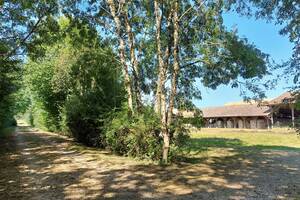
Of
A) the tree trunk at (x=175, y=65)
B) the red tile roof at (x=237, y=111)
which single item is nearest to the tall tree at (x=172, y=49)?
the tree trunk at (x=175, y=65)

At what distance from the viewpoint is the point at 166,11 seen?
12484 mm

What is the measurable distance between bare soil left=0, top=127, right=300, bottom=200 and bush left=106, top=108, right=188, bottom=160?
1.70ft

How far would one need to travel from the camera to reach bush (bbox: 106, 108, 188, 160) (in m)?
11.8

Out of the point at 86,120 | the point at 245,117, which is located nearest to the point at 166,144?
the point at 86,120

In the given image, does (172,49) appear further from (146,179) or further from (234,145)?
(234,145)

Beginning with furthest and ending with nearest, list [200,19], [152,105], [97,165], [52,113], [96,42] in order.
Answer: [52,113] < [96,42] < [152,105] < [200,19] < [97,165]

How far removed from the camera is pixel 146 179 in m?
9.09

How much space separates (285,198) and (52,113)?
23.9 metres

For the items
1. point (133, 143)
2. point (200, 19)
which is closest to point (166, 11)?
point (200, 19)

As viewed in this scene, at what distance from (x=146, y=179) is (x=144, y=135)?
3098mm

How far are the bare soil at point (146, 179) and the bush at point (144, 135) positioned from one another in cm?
52

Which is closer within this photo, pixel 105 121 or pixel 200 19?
pixel 200 19

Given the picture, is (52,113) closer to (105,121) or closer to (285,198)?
(105,121)

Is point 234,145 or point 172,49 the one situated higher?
point 172,49
